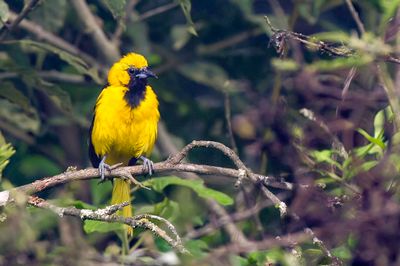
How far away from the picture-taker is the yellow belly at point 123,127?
5.05 meters

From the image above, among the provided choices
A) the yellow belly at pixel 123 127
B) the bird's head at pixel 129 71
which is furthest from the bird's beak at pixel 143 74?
the yellow belly at pixel 123 127

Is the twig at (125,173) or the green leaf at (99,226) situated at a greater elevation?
the green leaf at (99,226)

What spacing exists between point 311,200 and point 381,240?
1.78 ft

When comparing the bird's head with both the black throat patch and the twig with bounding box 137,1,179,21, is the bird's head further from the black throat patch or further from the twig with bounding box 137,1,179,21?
the twig with bounding box 137,1,179,21

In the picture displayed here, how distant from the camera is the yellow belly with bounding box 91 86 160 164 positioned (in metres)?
5.05

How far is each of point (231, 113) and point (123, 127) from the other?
1.00m

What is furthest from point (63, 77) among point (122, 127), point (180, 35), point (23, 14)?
point (23, 14)

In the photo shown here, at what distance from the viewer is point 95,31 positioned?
18.4ft

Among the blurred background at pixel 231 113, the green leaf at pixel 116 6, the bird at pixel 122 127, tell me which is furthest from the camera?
the bird at pixel 122 127

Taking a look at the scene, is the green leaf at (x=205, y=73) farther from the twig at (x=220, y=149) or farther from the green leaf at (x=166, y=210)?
the twig at (x=220, y=149)

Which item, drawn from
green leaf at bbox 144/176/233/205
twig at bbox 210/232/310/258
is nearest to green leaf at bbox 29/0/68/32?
green leaf at bbox 144/176/233/205

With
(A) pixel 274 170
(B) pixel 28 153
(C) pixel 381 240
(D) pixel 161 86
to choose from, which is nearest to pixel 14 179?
(B) pixel 28 153

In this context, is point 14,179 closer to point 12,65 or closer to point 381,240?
point 12,65

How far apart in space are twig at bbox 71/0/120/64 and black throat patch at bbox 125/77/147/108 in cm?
36
